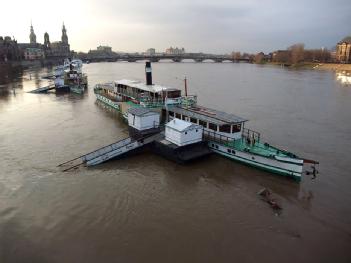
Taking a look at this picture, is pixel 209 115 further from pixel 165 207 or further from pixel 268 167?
pixel 165 207

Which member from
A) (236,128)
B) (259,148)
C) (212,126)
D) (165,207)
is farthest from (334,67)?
(165,207)

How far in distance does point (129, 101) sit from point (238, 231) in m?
28.1

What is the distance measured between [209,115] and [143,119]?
21.1ft

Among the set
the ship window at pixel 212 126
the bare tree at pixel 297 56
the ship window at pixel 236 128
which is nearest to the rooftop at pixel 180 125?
the ship window at pixel 212 126

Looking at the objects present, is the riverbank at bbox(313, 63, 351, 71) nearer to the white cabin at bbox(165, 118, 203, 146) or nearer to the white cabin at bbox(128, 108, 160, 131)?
the white cabin at bbox(128, 108, 160, 131)

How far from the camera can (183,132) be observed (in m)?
25.6

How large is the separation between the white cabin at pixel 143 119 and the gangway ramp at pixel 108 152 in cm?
157

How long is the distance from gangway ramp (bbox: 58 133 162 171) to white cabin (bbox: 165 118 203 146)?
9.65ft

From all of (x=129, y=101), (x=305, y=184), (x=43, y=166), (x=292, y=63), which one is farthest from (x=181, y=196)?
(x=292, y=63)

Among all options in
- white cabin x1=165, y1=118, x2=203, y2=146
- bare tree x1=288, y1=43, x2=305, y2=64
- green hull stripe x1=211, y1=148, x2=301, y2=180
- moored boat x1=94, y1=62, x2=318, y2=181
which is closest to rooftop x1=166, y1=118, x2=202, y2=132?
white cabin x1=165, y1=118, x2=203, y2=146

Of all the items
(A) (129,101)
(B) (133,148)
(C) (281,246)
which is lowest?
(C) (281,246)

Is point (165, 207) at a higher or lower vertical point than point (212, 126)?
lower

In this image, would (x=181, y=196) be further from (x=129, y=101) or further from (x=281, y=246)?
(x=129, y=101)

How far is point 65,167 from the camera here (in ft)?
84.7
